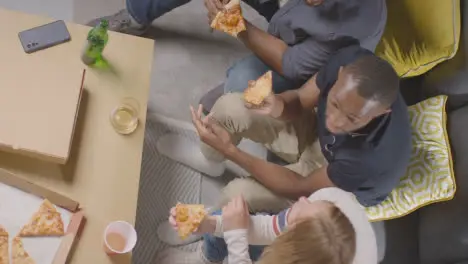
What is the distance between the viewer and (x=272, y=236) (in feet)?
5.79

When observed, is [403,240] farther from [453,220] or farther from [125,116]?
[125,116]

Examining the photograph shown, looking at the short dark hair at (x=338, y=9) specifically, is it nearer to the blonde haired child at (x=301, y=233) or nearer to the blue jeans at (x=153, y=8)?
the blue jeans at (x=153, y=8)

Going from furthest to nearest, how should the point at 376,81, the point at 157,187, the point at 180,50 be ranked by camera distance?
the point at 180,50
the point at 157,187
the point at 376,81

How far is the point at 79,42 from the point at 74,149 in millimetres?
349

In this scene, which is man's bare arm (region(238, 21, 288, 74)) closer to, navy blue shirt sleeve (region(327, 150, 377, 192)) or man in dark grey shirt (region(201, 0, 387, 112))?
man in dark grey shirt (region(201, 0, 387, 112))

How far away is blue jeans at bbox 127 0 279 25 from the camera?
227 cm

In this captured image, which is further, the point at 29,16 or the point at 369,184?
the point at 29,16

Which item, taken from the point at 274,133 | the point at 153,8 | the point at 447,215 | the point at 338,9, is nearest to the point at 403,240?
the point at 447,215

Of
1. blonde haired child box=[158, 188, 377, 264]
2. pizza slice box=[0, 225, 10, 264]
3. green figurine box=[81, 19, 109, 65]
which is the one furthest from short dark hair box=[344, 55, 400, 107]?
pizza slice box=[0, 225, 10, 264]

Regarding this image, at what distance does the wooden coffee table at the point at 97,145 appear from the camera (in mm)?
1679

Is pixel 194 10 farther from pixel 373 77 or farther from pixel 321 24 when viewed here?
pixel 373 77

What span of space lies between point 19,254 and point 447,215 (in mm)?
1253

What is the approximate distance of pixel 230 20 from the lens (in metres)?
2.04

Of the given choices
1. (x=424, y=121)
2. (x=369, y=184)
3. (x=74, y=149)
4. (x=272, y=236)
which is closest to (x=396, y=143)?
(x=369, y=184)
